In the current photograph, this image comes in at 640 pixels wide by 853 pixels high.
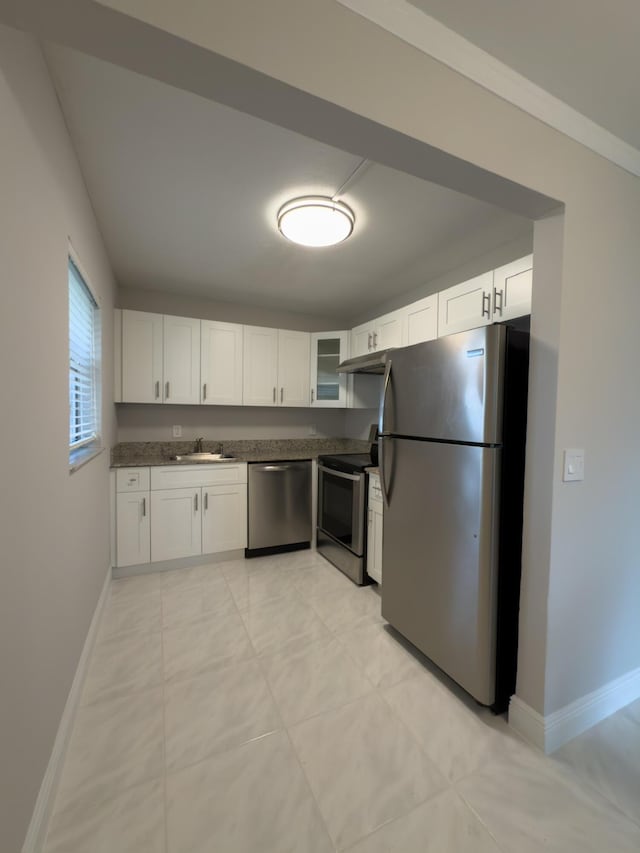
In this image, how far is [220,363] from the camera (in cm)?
345

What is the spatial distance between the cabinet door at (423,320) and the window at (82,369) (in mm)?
2064

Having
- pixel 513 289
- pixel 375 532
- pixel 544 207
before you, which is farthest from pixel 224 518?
pixel 544 207

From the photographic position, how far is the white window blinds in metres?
1.84

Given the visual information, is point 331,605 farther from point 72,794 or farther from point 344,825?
point 72,794

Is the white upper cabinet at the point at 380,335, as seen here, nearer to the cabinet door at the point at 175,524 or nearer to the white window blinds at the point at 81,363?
the cabinet door at the point at 175,524

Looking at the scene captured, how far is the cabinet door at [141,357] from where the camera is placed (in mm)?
3074

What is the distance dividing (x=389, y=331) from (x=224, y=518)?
6.98 feet

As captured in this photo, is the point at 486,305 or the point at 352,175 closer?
the point at 352,175

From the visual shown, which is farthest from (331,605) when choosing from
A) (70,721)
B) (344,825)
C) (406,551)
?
(70,721)

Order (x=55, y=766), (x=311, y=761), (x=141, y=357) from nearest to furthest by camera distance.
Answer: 1. (x=55, y=766)
2. (x=311, y=761)
3. (x=141, y=357)

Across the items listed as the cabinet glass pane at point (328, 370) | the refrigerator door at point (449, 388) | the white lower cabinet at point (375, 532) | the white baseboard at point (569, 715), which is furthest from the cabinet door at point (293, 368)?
the white baseboard at point (569, 715)

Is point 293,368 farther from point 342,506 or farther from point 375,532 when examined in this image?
point 375,532

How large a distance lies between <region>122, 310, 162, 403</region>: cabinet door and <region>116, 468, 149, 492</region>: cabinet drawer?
65 cm

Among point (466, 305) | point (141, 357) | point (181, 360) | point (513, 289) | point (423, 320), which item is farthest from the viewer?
point (181, 360)
